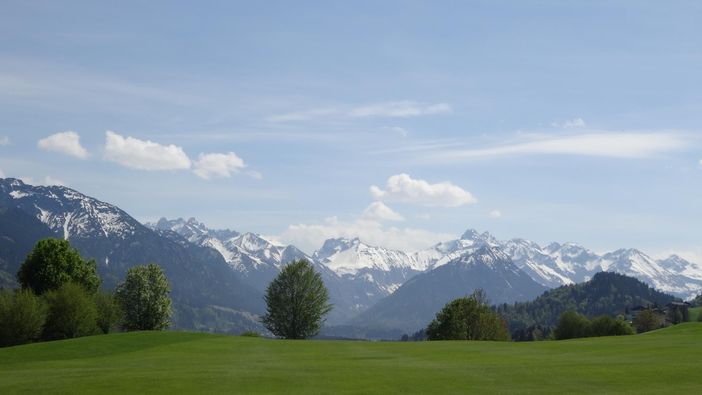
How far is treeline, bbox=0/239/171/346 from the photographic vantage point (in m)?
91.4

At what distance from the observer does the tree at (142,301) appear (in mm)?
126750

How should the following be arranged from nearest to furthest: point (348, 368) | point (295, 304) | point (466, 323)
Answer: point (348, 368) → point (295, 304) → point (466, 323)

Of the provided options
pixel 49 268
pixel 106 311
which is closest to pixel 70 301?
pixel 106 311

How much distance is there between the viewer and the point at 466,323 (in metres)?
141

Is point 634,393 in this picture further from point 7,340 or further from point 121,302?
point 121,302

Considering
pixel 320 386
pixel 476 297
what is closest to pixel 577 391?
pixel 320 386

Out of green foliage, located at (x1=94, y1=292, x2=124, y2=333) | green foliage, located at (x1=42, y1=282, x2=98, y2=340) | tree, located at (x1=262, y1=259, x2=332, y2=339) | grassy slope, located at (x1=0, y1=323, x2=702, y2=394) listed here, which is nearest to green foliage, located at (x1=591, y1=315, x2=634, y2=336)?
tree, located at (x1=262, y1=259, x2=332, y2=339)

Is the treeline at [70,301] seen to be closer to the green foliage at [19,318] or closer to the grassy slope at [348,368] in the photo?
the green foliage at [19,318]

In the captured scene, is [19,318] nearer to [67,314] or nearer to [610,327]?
[67,314]

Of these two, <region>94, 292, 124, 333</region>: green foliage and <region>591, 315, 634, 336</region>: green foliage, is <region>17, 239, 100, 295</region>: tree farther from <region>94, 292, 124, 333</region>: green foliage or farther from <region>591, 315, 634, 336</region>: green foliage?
<region>591, 315, 634, 336</region>: green foliage

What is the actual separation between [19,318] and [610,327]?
144m

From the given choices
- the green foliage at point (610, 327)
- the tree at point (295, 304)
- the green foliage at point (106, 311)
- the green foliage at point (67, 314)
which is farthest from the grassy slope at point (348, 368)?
the green foliage at point (610, 327)

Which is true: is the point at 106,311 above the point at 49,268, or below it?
below

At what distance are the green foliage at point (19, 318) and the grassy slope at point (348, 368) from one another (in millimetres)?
17965
